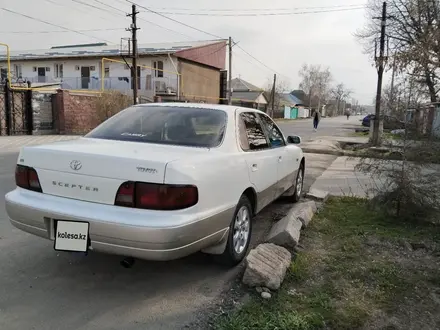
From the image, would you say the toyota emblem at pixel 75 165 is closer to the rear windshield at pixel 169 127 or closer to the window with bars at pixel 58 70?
the rear windshield at pixel 169 127

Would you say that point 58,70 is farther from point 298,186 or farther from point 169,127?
point 169,127

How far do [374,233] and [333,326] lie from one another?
2.32 meters

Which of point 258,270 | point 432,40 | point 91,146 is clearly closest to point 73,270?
point 91,146

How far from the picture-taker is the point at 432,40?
25.3 feet

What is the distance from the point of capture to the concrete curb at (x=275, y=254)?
332cm

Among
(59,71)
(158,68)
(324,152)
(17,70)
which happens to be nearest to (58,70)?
(59,71)

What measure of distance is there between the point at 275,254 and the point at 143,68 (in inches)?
1283

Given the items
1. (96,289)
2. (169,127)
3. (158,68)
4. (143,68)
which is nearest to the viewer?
(96,289)

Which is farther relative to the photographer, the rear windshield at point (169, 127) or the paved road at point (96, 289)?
the rear windshield at point (169, 127)

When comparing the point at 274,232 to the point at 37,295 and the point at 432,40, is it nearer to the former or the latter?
the point at 37,295

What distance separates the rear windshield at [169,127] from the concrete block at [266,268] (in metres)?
1.10

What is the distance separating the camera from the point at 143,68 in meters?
34.1

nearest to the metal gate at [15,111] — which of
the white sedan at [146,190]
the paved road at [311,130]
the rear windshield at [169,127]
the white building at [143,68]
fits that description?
the white building at [143,68]

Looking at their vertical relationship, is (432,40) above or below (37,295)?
above
